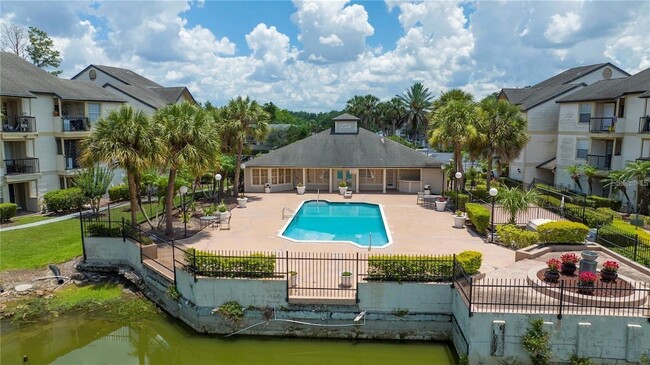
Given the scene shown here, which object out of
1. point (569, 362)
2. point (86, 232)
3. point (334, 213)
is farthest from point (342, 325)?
point (334, 213)

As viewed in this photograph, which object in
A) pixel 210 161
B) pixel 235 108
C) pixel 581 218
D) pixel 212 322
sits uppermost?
pixel 235 108

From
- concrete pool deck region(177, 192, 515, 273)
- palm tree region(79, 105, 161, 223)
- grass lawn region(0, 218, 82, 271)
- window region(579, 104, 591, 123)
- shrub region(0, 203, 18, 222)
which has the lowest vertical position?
grass lawn region(0, 218, 82, 271)

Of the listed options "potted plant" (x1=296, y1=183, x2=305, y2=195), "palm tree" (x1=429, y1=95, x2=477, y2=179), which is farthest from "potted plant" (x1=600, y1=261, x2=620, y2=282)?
"potted plant" (x1=296, y1=183, x2=305, y2=195)

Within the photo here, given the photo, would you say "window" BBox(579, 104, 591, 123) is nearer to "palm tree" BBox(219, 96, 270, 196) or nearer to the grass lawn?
"palm tree" BBox(219, 96, 270, 196)

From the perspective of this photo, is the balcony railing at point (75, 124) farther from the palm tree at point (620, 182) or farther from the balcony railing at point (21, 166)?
the palm tree at point (620, 182)

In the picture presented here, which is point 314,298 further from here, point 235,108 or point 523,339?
point 235,108

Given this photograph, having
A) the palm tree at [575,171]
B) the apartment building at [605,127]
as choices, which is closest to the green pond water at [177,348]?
the palm tree at [575,171]

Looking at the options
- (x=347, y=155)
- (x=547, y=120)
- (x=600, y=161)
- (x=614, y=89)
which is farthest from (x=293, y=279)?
(x=547, y=120)
